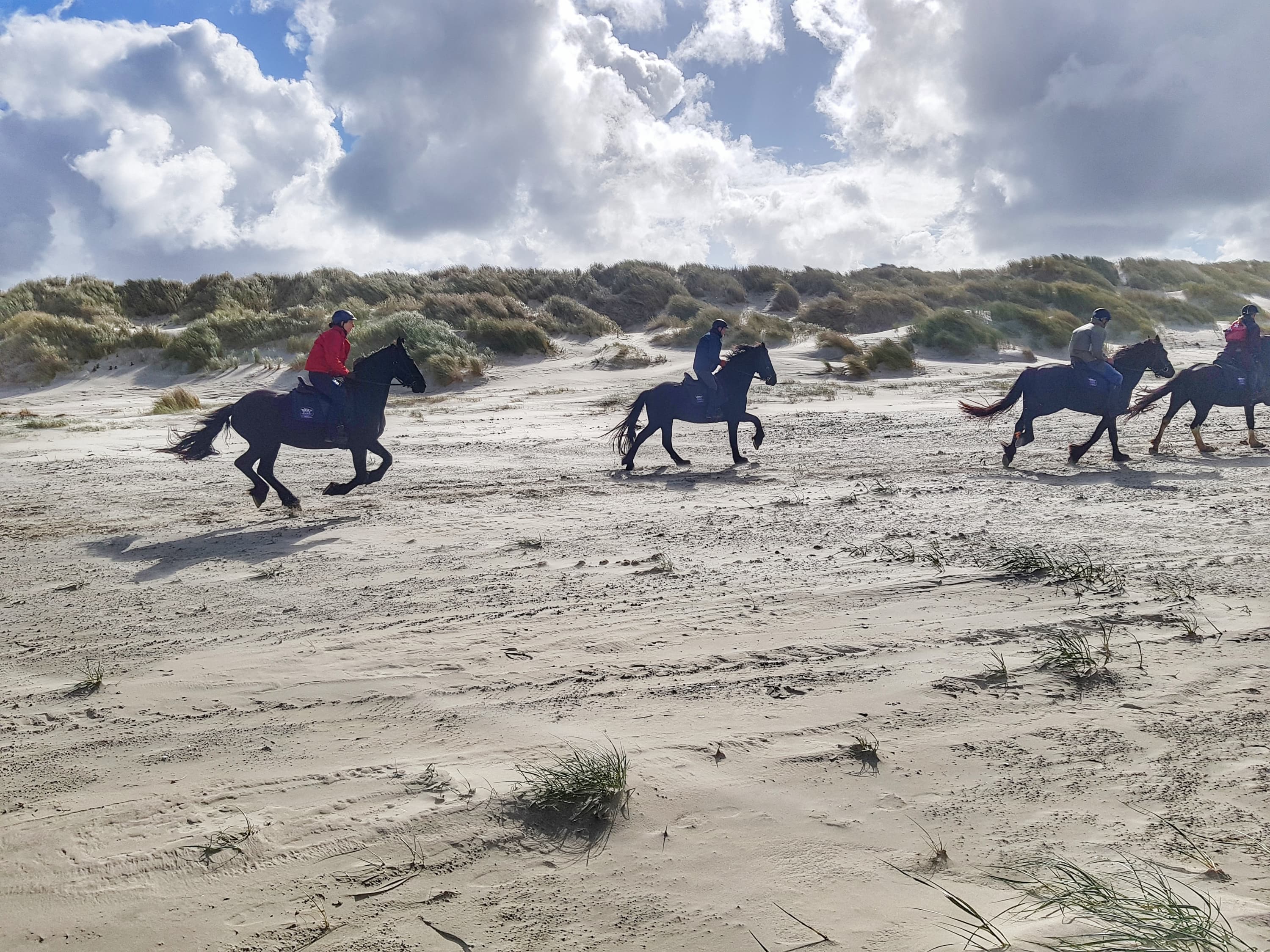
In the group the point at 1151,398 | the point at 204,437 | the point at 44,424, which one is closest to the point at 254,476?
the point at 204,437

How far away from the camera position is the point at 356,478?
862cm

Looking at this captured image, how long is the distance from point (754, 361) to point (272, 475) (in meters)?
5.71

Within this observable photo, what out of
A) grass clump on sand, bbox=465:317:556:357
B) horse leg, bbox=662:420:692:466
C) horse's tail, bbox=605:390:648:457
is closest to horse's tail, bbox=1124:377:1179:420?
horse leg, bbox=662:420:692:466

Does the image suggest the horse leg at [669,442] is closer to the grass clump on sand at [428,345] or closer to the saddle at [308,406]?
the saddle at [308,406]

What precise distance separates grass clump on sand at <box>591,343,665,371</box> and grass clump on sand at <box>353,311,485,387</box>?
117 inches

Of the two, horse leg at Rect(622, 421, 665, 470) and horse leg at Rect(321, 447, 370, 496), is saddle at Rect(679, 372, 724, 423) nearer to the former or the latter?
horse leg at Rect(622, 421, 665, 470)

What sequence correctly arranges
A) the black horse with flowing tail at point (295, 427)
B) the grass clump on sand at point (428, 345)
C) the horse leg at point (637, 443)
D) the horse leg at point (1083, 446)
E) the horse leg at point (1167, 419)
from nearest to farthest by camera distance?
the black horse with flowing tail at point (295, 427), the horse leg at point (1083, 446), the horse leg at point (637, 443), the horse leg at point (1167, 419), the grass clump on sand at point (428, 345)

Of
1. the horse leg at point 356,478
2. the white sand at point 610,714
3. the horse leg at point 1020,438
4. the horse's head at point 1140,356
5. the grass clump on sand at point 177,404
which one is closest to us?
the white sand at point 610,714

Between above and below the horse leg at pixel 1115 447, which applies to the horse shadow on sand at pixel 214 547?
below

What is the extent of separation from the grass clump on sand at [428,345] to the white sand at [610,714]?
11.9m

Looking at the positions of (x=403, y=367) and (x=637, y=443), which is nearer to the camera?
(x=403, y=367)

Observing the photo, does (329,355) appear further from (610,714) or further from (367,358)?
(610,714)

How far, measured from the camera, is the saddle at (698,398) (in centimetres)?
1052

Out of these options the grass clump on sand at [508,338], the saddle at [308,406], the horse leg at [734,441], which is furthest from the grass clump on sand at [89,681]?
the grass clump on sand at [508,338]
